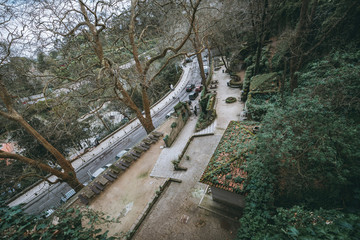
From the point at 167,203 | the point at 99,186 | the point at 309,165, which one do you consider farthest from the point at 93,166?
the point at 309,165

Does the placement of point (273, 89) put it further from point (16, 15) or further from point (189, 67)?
point (189, 67)

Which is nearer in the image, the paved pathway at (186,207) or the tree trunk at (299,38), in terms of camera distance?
the paved pathway at (186,207)

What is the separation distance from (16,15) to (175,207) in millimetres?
12709

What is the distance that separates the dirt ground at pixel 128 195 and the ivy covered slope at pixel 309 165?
6.26 m

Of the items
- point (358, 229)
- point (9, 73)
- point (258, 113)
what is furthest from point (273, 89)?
point (9, 73)

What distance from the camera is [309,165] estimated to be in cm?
437

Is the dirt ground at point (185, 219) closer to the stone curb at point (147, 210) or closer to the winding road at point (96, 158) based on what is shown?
the stone curb at point (147, 210)

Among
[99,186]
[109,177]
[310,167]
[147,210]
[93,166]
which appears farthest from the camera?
[93,166]

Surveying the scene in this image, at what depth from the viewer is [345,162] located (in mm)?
4070

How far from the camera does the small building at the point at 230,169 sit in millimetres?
5953

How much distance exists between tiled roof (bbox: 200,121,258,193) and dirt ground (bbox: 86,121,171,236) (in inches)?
184

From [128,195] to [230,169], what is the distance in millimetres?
7316

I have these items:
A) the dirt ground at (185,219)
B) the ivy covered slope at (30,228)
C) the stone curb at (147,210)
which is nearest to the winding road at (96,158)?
the stone curb at (147,210)

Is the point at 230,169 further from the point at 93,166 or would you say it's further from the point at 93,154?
the point at 93,154
